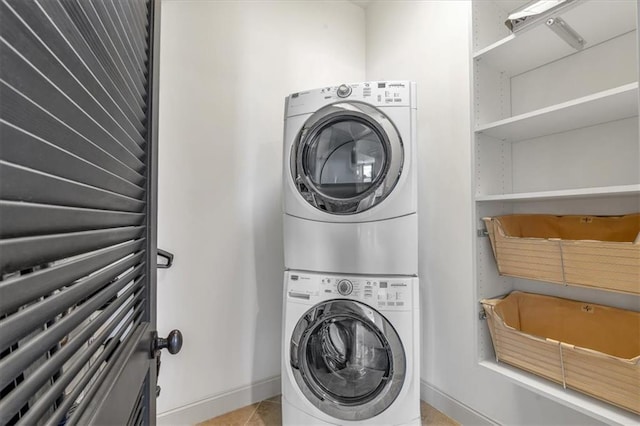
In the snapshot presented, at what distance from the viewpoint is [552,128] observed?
4.27 ft

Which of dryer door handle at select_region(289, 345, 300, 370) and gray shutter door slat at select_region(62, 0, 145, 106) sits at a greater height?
gray shutter door slat at select_region(62, 0, 145, 106)

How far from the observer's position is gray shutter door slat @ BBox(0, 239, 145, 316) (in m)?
0.23

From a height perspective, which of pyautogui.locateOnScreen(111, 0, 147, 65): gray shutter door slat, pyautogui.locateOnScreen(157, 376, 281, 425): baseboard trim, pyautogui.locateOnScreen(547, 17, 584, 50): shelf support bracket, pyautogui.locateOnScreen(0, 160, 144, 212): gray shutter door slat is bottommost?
pyautogui.locateOnScreen(157, 376, 281, 425): baseboard trim

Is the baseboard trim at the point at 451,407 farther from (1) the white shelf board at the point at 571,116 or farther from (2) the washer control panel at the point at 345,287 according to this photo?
(1) the white shelf board at the point at 571,116

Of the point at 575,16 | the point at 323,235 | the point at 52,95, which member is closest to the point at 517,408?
→ the point at 323,235

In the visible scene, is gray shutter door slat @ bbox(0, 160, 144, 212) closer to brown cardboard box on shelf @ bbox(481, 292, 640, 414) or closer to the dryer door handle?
the dryer door handle

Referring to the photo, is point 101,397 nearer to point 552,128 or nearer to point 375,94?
point 375,94

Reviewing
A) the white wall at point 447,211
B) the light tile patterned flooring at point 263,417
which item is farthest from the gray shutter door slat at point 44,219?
the light tile patterned flooring at point 263,417

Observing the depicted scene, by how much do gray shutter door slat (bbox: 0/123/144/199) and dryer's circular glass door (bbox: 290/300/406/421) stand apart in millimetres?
1178

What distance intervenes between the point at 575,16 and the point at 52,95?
1566mm

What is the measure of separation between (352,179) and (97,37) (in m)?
1.20

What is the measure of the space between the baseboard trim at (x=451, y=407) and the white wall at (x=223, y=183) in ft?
3.14

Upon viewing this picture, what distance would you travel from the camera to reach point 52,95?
297mm

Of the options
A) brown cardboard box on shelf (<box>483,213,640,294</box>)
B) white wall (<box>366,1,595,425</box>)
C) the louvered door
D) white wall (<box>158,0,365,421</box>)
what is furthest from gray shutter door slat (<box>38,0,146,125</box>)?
white wall (<box>366,1,595,425</box>)
